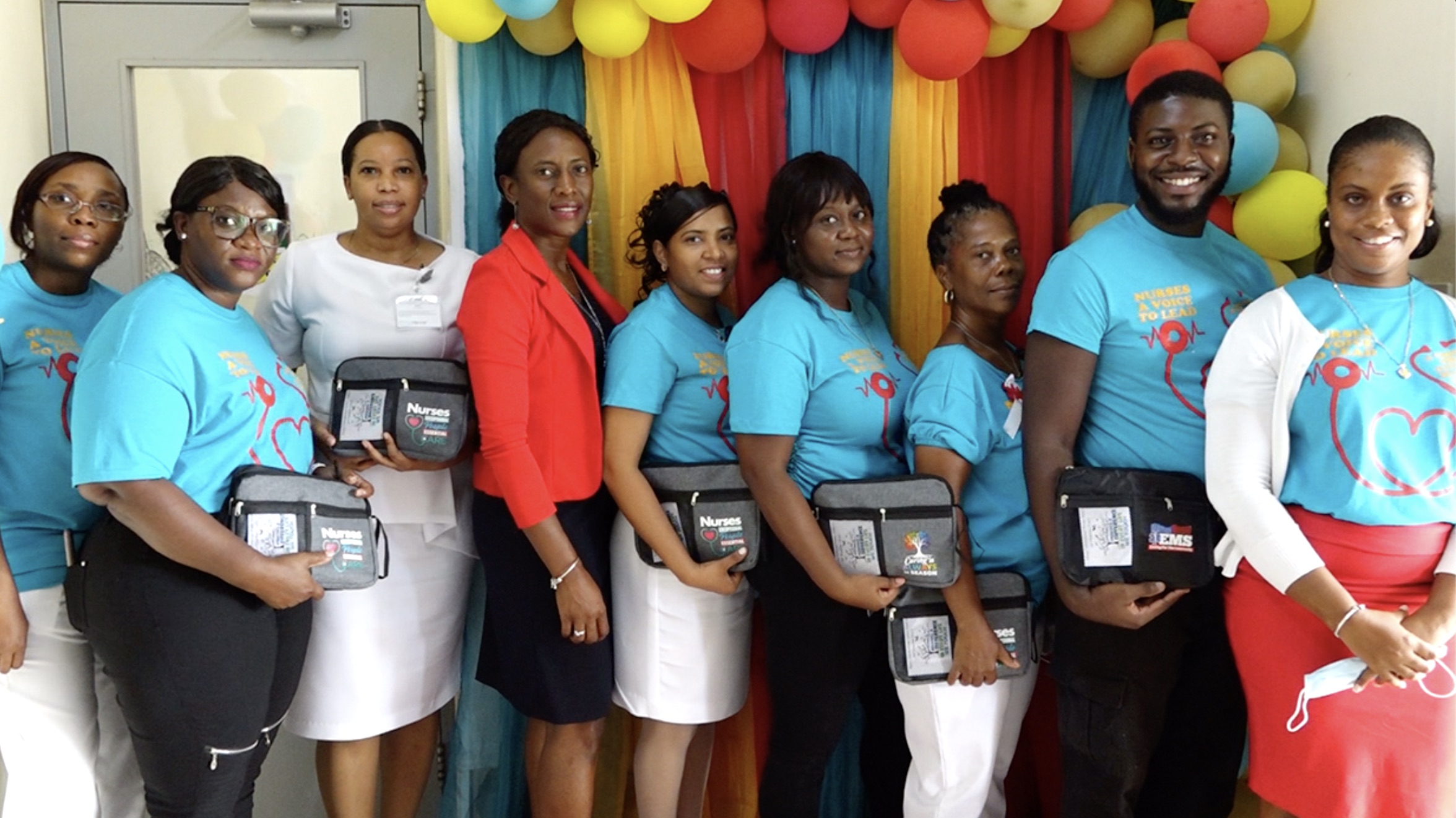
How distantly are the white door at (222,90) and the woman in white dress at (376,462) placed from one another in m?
0.55

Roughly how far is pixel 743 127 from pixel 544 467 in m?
1.05

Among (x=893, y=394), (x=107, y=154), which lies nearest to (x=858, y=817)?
(x=893, y=394)

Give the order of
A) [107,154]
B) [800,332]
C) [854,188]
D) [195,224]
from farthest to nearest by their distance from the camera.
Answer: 1. [107,154]
2. [854,188]
3. [800,332]
4. [195,224]

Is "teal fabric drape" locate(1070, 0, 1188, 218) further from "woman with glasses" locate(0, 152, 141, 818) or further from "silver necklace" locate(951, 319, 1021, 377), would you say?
"woman with glasses" locate(0, 152, 141, 818)

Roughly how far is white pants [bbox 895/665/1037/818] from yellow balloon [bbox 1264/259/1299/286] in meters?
1.03

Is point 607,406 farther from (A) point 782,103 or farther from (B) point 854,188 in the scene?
(A) point 782,103

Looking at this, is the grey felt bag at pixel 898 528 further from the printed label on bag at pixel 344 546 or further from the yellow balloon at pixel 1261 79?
the yellow balloon at pixel 1261 79

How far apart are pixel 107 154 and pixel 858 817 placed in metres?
2.62

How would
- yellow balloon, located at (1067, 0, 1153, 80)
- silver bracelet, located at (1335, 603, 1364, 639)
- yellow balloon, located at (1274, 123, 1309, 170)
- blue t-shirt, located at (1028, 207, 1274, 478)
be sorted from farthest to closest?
1. yellow balloon, located at (1067, 0, 1153, 80)
2. yellow balloon, located at (1274, 123, 1309, 170)
3. blue t-shirt, located at (1028, 207, 1274, 478)
4. silver bracelet, located at (1335, 603, 1364, 639)

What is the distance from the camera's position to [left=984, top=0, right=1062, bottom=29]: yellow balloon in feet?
7.43

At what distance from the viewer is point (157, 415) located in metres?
1.67

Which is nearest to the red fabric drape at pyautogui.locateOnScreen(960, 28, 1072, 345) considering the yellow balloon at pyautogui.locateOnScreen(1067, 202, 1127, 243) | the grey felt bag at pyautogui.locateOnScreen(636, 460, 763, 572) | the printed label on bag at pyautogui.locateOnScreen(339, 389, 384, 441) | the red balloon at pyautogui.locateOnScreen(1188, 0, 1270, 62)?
the yellow balloon at pyautogui.locateOnScreen(1067, 202, 1127, 243)

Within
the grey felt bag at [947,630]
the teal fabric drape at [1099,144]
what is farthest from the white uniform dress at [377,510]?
the teal fabric drape at [1099,144]

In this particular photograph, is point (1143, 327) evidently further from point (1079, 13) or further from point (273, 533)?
point (273, 533)
